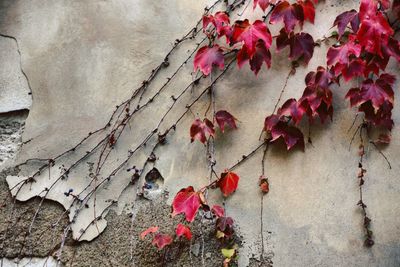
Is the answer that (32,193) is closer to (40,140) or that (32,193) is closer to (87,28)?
(40,140)

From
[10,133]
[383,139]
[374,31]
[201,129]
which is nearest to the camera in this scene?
[374,31]

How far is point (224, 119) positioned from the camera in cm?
219

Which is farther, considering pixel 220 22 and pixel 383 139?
pixel 220 22

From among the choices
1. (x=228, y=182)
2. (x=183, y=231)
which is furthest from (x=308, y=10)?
(x=183, y=231)

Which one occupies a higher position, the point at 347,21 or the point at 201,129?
the point at 347,21

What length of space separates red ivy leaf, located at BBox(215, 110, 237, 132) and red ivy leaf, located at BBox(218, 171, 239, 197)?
22 centimetres

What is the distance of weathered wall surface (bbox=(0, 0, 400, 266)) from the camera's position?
2.03 metres

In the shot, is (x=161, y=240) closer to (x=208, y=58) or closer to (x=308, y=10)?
(x=208, y=58)

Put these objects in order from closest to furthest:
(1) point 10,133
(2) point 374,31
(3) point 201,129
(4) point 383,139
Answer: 1. (2) point 374,31
2. (4) point 383,139
3. (3) point 201,129
4. (1) point 10,133

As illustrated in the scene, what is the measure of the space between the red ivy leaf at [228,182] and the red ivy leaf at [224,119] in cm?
22

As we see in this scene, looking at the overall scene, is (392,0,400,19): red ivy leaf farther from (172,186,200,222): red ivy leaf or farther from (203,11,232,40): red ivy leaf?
(172,186,200,222): red ivy leaf

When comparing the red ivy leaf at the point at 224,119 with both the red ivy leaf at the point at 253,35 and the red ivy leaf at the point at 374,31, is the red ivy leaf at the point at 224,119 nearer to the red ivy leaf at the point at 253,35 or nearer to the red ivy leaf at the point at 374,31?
the red ivy leaf at the point at 253,35

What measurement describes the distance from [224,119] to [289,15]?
57cm

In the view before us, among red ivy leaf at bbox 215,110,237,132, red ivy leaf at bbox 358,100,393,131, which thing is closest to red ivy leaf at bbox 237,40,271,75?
A: red ivy leaf at bbox 215,110,237,132
